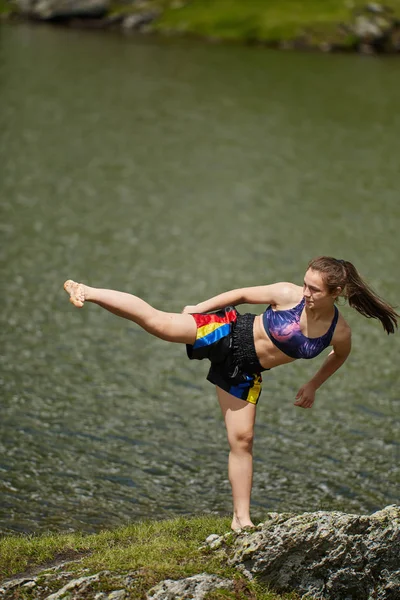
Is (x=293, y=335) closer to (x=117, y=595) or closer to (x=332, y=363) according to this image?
(x=332, y=363)

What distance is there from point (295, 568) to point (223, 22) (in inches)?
2777

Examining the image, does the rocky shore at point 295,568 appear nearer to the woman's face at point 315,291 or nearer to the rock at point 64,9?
the woman's face at point 315,291

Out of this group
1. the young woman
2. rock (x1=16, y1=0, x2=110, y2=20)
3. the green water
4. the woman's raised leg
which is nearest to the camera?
the woman's raised leg

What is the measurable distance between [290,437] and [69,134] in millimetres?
26694

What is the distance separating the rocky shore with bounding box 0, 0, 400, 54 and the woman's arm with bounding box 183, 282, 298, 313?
6262cm

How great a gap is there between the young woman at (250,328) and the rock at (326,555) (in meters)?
1.02

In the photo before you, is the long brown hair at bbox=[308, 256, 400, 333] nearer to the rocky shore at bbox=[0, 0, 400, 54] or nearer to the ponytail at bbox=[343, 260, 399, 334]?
the ponytail at bbox=[343, 260, 399, 334]

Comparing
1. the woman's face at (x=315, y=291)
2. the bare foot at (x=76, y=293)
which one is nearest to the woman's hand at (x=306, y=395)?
the woman's face at (x=315, y=291)

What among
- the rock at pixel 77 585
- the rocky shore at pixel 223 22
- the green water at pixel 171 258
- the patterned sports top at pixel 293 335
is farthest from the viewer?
the rocky shore at pixel 223 22

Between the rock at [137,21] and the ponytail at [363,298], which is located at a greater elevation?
the rock at [137,21]

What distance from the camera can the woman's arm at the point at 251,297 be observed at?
404 inches

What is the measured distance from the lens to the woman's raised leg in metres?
9.71

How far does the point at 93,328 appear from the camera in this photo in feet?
67.1

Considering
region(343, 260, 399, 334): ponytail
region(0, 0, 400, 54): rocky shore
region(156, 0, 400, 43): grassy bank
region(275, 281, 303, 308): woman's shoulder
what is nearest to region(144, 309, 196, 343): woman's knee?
region(275, 281, 303, 308): woman's shoulder
